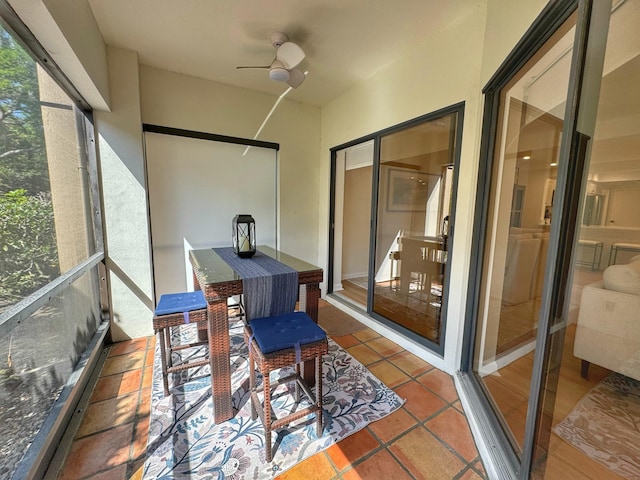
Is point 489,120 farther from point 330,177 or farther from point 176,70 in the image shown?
point 176,70

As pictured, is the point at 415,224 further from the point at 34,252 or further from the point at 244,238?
the point at 34,252

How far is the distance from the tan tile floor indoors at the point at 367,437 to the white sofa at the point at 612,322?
80 centimetres

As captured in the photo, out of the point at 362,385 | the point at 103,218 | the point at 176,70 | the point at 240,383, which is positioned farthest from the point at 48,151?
the point at 362,385

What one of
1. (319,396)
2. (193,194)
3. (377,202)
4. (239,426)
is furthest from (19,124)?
(377,202)

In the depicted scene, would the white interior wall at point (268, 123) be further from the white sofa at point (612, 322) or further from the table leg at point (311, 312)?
the white sofa at point (612, 322)

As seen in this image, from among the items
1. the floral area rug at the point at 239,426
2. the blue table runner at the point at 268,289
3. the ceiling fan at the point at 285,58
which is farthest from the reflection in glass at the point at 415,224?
the blue table runner at the point at 268,289

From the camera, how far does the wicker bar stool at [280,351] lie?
1341 mm

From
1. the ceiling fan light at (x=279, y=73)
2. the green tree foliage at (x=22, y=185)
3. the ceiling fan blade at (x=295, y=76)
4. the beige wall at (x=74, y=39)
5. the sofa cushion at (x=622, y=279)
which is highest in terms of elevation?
the ceiling fan blade at (x=295, y=76)

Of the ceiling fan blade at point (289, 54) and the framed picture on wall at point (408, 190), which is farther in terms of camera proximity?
the framed picture on wall at point (408, 190)

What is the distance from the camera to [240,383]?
195 cm

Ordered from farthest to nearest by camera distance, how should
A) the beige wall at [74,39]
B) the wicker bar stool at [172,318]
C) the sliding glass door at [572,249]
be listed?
1. the wicker bar stool at [172,318]
2. the beige wall at [74,39]
3. the sliding glass door at [572,249]

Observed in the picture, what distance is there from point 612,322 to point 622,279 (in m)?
0.35

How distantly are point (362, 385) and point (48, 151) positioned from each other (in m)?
2.65

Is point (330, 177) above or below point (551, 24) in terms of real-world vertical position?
below
